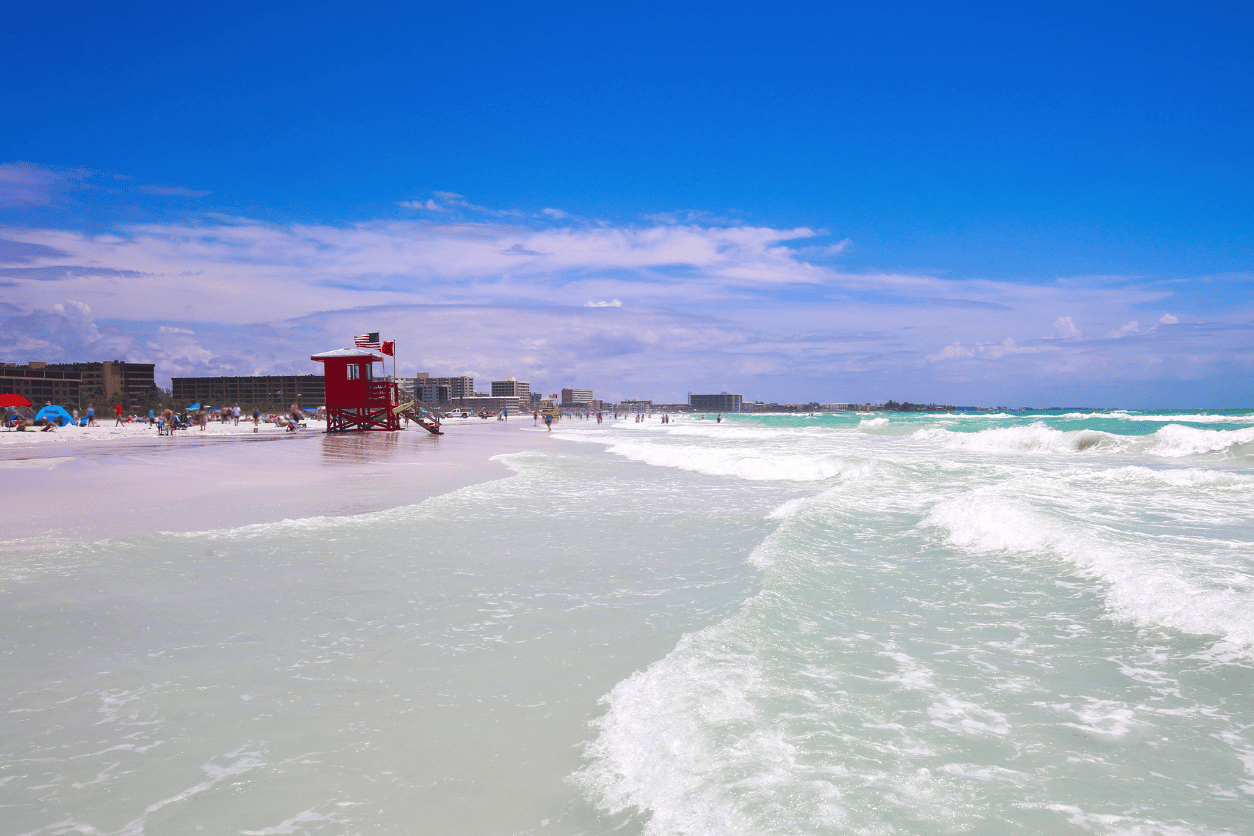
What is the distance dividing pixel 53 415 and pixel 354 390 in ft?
78.6

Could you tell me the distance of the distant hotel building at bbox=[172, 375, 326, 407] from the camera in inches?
5561

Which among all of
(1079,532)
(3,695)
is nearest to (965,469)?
(1079,532)

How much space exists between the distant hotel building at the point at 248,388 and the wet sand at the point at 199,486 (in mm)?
131004

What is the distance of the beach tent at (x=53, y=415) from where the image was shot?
4375 centimetres

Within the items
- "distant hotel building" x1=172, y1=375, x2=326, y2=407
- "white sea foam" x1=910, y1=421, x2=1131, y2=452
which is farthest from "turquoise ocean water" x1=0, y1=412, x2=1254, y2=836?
"distant hotel building" x1=172, y1=375, x2=326, y2=407

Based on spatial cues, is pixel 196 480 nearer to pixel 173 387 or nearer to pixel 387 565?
pixel 387 565

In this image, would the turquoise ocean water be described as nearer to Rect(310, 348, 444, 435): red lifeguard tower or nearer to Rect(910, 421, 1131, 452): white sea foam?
Rect(910, 421, 1131, 452): white sea foam

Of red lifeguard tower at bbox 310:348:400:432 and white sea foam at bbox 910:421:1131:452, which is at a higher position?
red lifeguard tower at bbox 310:348:400:432

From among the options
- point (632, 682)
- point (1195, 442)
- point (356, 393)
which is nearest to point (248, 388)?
point (356, 393)

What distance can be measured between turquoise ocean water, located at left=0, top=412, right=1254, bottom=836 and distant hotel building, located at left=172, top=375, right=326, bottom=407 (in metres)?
149

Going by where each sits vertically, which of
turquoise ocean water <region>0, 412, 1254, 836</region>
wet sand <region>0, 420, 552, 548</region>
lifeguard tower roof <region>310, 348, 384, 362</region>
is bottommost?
turquoise ocean water <region>0, 412, 1254, 836</region>

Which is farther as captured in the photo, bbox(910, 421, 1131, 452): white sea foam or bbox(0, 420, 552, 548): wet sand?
bbox(910, 421, 1131, 452): white sea foam

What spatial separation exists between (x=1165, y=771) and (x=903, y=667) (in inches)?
58.3

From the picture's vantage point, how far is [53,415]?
44.3 m
